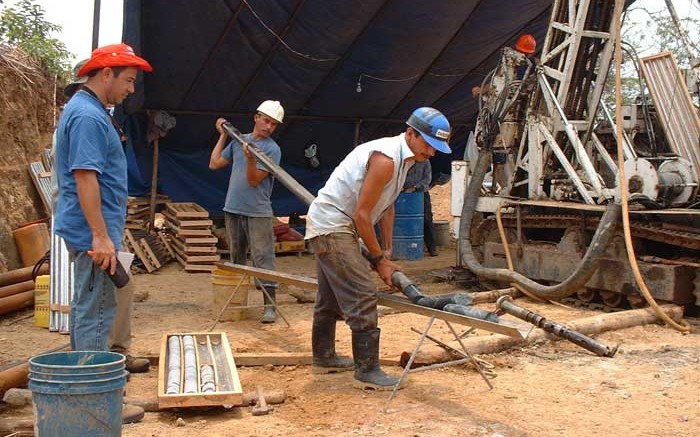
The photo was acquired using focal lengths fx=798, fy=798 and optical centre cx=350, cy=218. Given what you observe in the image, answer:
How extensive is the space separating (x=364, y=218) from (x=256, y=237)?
9.62 feet

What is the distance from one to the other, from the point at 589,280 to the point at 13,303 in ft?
19.2

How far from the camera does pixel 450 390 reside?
526 centimetres

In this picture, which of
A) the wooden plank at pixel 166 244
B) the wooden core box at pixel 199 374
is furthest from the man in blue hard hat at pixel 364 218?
the wooden plank at pixel 166 244

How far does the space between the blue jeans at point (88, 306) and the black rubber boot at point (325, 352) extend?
5.56ft

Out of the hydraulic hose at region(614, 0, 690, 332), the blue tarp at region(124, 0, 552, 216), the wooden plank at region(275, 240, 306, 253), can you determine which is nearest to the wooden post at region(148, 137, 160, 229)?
the blue tarp at region(124, 0, 552, 216)

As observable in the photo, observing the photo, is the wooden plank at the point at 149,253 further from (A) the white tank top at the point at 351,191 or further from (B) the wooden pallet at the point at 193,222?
(A) the white tank top at the point at 351,191

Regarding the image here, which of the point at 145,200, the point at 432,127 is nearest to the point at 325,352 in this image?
the point at 432,127

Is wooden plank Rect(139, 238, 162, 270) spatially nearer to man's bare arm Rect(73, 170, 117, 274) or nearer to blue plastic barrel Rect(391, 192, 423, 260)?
blue plastic barrel Rect(391, 192, 423, 260)

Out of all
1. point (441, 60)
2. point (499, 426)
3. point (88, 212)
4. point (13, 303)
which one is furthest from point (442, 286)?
point (88, 212)

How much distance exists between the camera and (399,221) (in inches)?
503

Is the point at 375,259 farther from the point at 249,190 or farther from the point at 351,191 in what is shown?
the point at 249,190

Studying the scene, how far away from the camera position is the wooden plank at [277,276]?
6.16m

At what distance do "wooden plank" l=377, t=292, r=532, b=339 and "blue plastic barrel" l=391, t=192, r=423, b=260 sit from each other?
7323 millimetres

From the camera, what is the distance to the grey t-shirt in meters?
7.78
